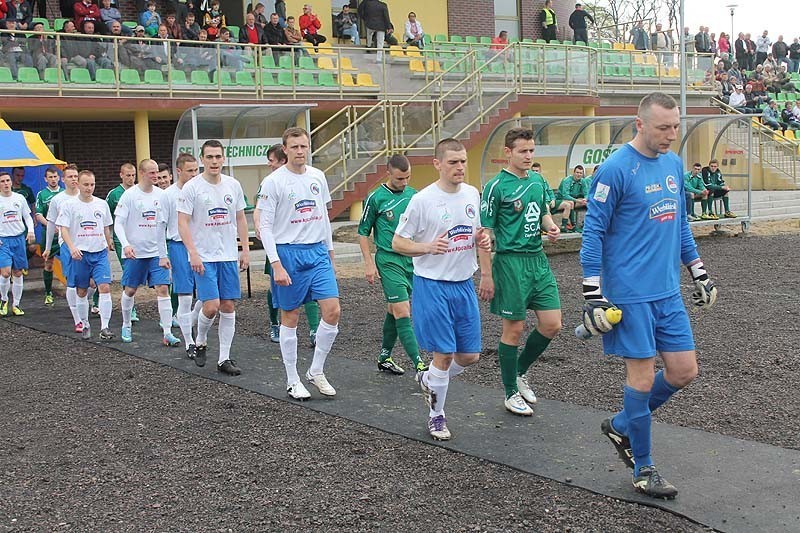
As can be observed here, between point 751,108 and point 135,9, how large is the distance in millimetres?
21652

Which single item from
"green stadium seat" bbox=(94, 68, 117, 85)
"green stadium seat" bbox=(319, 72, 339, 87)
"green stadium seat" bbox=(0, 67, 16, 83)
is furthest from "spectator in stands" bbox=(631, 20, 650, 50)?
"green stadium seat" bbox=(0, 67, 16, 83)

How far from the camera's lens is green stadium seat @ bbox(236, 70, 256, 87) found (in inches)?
848

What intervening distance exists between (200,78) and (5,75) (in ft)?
13.5

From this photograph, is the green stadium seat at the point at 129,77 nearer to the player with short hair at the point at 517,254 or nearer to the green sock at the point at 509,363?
the player with short hair at the point at 517,254

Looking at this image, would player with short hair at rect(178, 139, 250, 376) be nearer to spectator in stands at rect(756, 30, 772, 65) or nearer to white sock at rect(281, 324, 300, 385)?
white sock at rect(281, 324, 300, 385)

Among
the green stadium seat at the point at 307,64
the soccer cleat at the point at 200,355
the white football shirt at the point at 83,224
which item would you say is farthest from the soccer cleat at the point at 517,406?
the green stadium seat at the point at 307,64

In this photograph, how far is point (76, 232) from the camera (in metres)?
11.0

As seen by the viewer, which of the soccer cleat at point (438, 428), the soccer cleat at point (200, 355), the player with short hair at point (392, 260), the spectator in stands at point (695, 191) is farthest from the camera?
the spectator in stands at point (695, 191)

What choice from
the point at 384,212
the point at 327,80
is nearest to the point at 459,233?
the point at 384,212

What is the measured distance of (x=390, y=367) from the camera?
27.6 feet

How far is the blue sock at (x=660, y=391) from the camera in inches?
202

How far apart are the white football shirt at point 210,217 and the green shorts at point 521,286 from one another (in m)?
2.88

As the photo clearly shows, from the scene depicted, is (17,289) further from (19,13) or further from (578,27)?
(578,27)

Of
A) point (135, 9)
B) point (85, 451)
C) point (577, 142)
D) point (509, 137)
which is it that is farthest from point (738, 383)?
point (135, 9)
